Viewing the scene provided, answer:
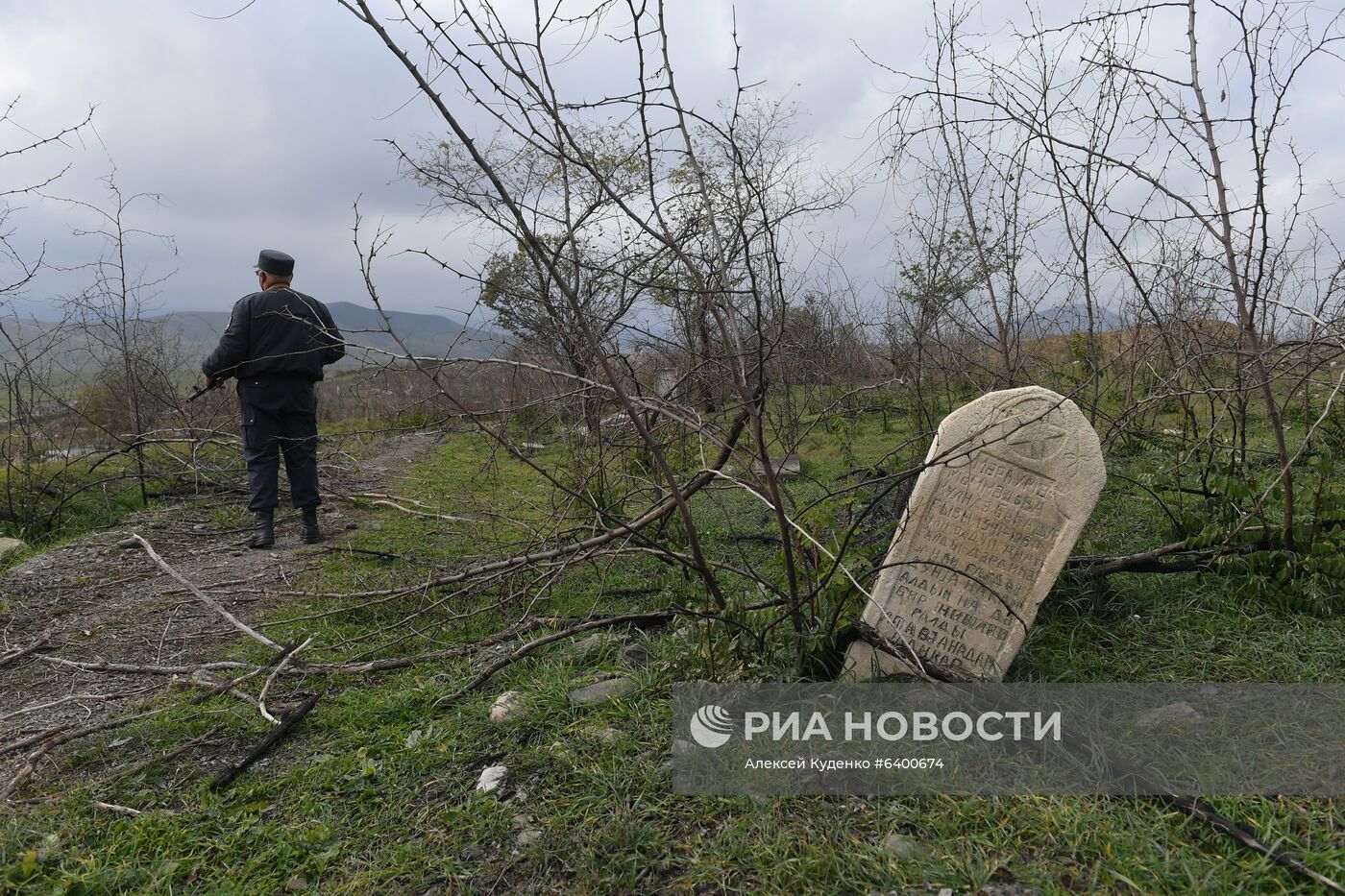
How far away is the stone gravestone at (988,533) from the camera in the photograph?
2.72 metres

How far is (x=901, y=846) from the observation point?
6.48ft

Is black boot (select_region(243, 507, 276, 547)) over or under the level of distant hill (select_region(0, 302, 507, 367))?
under

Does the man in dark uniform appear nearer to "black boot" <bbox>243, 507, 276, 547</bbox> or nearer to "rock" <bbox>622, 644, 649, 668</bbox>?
"black boot" <bbox>243, 507, 276, 547</bbox>

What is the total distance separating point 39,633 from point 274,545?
1.74 meters

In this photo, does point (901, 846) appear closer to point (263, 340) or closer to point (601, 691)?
point (601, 691)

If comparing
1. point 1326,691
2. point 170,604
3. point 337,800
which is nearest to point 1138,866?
point 1326,691

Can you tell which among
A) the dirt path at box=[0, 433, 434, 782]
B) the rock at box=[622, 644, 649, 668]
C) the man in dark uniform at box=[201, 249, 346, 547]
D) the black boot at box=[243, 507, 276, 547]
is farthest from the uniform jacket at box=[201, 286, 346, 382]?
the rock at box=[622, 644, 649, 668]

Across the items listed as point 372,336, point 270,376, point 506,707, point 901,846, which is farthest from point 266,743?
point 270,376

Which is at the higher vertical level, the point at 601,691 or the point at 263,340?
the point at 263,340

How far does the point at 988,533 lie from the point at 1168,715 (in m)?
0.77

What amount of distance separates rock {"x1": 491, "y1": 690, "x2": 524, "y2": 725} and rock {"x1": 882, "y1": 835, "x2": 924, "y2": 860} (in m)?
1.34

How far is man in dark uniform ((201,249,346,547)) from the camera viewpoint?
17.3 feet

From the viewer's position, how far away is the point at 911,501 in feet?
9.33

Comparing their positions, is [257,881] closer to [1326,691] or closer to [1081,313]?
[1326,691]
